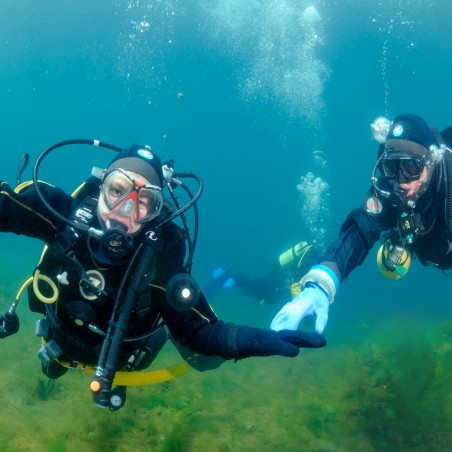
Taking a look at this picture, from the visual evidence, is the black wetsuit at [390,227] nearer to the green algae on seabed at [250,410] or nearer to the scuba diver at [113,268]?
the scuba diver at [113,268]

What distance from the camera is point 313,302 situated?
317 cm

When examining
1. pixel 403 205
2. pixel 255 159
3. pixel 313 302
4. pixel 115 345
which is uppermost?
pixel 255 159

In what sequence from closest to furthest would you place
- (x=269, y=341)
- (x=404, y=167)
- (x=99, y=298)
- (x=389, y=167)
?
(x=269, y=341), (x=99, y=298), (x=404, y=167), (x=389, y=167)

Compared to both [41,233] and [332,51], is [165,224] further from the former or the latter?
[332,51]

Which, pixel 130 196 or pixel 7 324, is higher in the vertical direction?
pixel 130 196

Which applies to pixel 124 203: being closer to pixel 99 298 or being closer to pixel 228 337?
pixel 99 298

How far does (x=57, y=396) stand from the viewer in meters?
7.42

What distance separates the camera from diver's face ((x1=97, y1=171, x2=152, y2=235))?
3.18 metres

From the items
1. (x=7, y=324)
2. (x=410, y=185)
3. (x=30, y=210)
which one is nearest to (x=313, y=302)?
(x=410, y=185)

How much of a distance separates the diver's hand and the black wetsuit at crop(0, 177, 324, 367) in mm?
321

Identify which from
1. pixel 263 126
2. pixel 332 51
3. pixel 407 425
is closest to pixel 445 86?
pixel 332 51

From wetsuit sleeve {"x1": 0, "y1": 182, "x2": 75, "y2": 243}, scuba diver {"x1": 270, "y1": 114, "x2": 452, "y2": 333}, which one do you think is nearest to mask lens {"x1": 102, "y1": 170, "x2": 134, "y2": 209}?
wetsuit sleeve {"x1": 0, "y1": 182, "x2": 75, "y2": 243}

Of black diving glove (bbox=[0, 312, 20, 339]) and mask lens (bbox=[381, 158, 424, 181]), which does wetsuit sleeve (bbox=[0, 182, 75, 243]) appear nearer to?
black diving glove (bbox=[0, 312, 20, 339])

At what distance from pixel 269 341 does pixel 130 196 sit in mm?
1659
